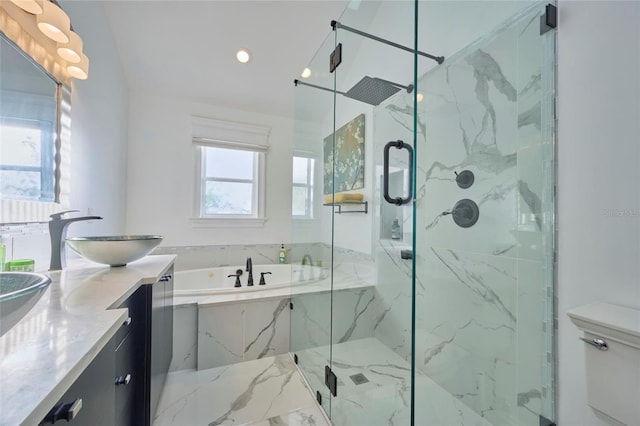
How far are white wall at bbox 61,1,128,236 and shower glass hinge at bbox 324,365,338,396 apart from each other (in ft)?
5.97

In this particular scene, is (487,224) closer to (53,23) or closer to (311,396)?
(311,396)

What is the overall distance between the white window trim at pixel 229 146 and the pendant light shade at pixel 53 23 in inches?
62.5

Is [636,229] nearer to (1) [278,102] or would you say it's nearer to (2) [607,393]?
(2) [607,393]

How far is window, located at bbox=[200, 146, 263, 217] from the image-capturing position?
3.03 m

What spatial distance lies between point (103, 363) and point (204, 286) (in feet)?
7.25

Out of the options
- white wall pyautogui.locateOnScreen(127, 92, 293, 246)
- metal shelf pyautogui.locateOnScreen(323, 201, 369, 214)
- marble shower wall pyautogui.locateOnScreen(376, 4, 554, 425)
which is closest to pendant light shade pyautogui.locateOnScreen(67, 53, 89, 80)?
white wall pyautogui.locateOnScreen(127, 92, 293, 246)

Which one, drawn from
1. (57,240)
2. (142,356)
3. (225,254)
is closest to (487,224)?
(142,356)

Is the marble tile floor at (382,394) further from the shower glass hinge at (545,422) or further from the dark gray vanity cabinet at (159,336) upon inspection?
the dark gray vanity cabinet at (159,336)

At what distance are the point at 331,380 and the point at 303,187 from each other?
1610mm

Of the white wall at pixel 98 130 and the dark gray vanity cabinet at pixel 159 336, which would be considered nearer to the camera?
the dark gray vanity cabinet at pixel 159 336

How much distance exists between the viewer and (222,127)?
118 inches

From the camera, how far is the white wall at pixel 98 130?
170 centimetres

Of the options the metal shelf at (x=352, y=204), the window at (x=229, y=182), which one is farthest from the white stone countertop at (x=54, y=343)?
the window at (x=229, y=182)

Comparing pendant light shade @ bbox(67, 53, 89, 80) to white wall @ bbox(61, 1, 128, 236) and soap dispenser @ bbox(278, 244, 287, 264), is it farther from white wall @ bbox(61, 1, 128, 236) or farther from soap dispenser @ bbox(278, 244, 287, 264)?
soap dispenser @ bbox(278, 244, 287, 264)
